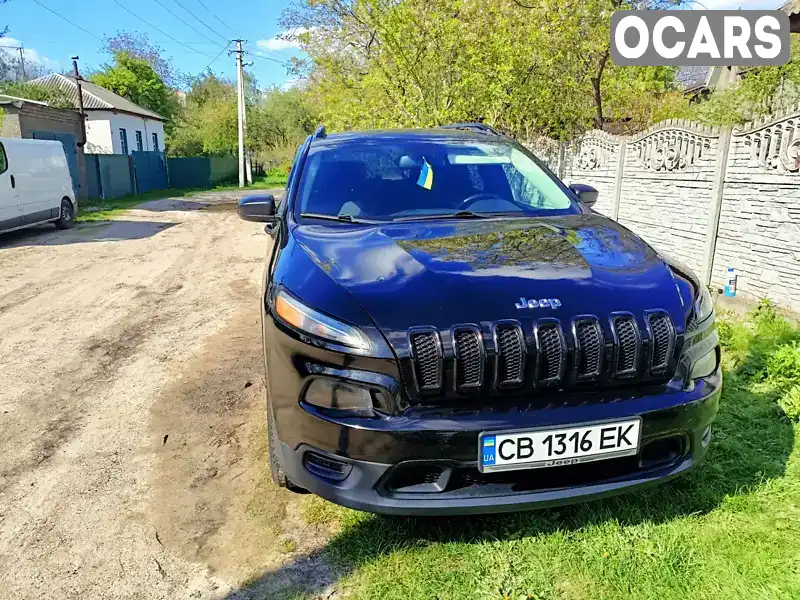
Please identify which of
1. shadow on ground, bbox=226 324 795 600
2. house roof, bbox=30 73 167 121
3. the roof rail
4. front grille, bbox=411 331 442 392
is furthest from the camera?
house roof, bbox=30 73 167 121

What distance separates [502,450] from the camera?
205 centimetres

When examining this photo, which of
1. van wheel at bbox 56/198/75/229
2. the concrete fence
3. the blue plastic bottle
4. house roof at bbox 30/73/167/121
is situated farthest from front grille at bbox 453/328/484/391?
house roof at bbox 30/73/167/121

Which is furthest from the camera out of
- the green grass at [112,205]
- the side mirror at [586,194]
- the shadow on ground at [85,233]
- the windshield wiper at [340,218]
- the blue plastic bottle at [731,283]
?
the green grass at [112,205]

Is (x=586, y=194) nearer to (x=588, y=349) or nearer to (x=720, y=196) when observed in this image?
(x=588, y=349)

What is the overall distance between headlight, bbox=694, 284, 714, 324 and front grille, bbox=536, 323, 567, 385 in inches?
25.6

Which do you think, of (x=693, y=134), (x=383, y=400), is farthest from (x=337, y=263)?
(x=693, y=134)

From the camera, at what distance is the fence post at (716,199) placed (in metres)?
5.61

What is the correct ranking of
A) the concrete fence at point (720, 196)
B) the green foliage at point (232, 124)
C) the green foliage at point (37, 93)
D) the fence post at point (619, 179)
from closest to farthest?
the concrete fence at point (720, 196)
the fence post at point (619, 179)
the green foliage at point (37, 93)
the green foliage at point (232, 124)

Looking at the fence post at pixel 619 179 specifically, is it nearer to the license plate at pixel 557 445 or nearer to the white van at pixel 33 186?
the license plate at pixel 557 445

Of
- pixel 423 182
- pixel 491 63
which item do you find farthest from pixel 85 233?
pixel 423 182

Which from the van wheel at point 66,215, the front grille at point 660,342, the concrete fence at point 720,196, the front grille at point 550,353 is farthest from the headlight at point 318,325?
the van wheel at point 66,215

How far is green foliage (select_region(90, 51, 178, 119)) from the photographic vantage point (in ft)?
145

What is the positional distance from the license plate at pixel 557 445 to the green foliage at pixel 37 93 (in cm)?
3468

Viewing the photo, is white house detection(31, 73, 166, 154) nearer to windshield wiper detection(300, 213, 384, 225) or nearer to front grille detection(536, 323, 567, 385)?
windshield wiper detection(300, 213, 384, 225)
